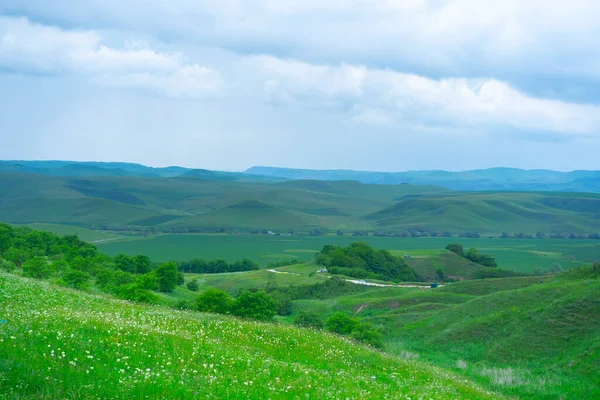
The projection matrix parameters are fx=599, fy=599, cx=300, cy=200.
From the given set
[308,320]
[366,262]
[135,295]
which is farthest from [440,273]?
[135,295]

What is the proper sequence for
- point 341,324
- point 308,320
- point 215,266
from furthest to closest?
point 215,266 → point 308,320 → point 341,324

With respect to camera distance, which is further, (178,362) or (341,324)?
(341,324)

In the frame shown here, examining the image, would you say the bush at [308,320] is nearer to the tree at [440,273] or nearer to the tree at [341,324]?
the tree at [341,324]

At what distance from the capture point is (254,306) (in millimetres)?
45688

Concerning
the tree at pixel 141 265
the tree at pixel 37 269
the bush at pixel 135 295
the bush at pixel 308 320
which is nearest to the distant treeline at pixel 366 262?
the tree at pixel 141 265

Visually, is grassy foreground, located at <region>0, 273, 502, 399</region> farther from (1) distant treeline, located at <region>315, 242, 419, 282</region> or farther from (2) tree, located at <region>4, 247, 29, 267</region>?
(1) distant treeline, located at <region>315, 242, 419, 282</region>

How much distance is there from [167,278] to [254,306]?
3760cm

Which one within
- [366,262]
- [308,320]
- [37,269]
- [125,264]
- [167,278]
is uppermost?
[37,269]

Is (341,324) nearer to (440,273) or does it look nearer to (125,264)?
(125,264)

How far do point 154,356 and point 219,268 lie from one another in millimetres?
138779

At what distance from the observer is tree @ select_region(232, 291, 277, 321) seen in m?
44.9

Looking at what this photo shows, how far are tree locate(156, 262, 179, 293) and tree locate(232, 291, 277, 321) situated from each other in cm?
3474

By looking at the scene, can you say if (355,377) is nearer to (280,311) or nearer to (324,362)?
(324,362)

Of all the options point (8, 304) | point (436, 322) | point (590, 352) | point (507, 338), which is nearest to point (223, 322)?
point (8, 304)
